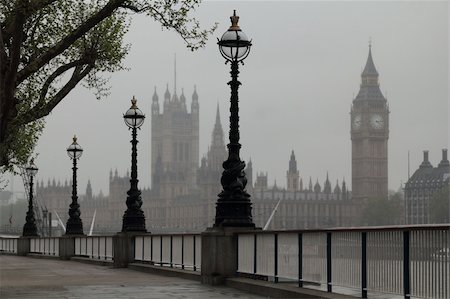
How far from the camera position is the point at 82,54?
89.8 ft

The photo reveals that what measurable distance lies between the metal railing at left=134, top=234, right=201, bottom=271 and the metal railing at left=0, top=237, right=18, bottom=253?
86.9 ft

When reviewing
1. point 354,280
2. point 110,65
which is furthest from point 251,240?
point 110,65

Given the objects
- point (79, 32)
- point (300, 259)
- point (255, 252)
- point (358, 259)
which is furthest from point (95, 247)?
point (358, 259)

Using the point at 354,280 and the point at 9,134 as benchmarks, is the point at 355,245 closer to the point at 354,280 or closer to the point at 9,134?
the point at 354,280

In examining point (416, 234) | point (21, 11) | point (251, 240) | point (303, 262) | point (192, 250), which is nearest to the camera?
point (416, 234)

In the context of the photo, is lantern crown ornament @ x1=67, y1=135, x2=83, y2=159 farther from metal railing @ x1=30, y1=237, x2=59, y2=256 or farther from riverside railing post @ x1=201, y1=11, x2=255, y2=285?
riverside railing post @ x1=201, y1=11, x2=255, y2=285

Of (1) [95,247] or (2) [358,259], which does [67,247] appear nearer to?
(1) [95,247]

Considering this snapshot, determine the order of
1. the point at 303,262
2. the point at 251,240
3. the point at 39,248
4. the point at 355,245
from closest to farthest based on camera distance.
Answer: the point at 355,245, the point at 303,262, the point at 251,240, the point at 39,248

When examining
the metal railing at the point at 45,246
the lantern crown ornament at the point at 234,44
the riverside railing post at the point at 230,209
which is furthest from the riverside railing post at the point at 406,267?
the metal railing at the point at 45,246

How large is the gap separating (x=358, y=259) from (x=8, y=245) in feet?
150

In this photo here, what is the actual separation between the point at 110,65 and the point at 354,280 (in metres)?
16.0

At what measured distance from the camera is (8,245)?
5578 centimetres

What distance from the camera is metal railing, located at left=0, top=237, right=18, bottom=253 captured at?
174ft

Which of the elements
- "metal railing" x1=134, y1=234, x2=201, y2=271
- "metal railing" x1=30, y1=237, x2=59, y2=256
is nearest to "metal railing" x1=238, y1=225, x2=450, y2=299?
"metal railing" x1=134, y1=234, x2=201, y2=271
